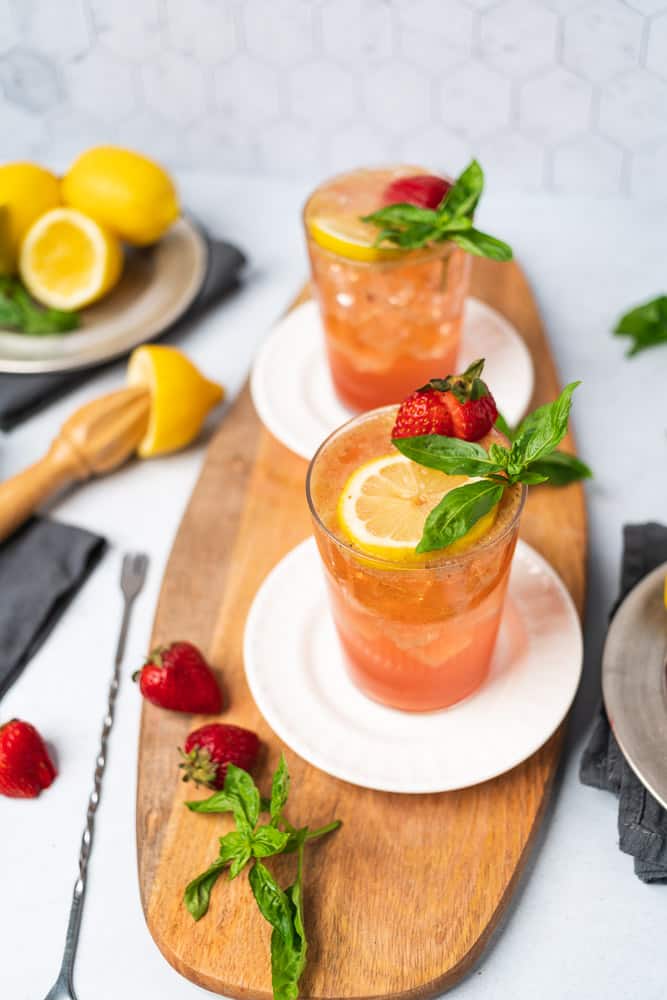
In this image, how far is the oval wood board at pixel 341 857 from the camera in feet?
3.37

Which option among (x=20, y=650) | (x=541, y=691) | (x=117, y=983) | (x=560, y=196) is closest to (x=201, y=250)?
(x=560, y=196)

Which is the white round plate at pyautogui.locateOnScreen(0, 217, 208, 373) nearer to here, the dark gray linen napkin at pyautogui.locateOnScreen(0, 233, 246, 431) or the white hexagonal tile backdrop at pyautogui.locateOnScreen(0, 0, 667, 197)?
the dark gray linen napkin at pyautogui.locateOnScreen(0, 233, 246, 431)

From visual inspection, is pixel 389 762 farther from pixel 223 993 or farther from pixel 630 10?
pixel 630 10

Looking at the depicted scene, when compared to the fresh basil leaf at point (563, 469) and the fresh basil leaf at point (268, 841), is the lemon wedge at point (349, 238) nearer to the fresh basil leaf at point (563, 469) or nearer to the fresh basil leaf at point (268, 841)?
the fresh basil leaf at point (563, 469)

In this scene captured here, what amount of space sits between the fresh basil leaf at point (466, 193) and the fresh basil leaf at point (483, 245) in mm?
32

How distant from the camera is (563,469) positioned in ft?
4.82

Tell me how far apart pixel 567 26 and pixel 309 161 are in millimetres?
554

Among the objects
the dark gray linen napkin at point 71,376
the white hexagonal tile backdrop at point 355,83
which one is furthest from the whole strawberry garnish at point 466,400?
the white hexagonal tile backdrop at point 355,83

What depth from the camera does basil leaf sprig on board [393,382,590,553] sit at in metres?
0.99

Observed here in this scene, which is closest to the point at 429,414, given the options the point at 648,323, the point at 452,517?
the point at 452,517

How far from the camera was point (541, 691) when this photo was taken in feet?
3.89

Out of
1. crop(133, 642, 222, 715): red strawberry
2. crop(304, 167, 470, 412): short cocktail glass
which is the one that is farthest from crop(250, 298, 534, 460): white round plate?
crop(133, 642, 222, 715): red strawberry

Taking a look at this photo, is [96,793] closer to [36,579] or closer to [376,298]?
[36,579]

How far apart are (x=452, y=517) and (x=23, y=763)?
57 cm
